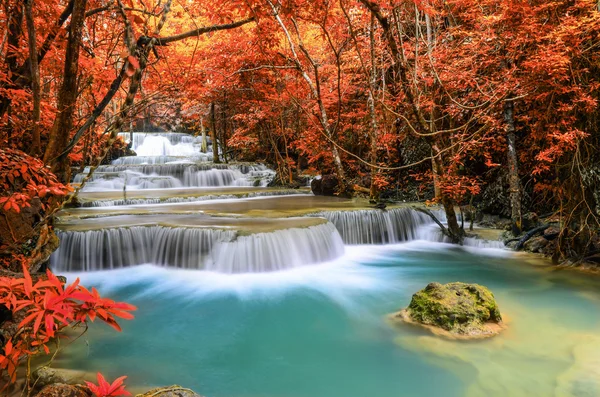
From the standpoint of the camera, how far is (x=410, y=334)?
188 inches

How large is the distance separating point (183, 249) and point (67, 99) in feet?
16.2

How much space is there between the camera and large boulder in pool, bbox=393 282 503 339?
4648mm

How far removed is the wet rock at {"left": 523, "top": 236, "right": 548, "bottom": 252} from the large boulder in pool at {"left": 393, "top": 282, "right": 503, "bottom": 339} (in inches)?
168

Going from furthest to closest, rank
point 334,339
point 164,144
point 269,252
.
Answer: point 164,144, point 269,252, point 334,339

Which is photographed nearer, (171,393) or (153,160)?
(171,393)

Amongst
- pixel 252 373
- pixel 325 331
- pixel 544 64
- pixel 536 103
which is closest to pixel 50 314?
pixel 252 373

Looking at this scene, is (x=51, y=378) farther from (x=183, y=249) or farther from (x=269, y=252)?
(x=269, y=252)

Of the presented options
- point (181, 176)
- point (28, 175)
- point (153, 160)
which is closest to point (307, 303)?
point (28, 175)

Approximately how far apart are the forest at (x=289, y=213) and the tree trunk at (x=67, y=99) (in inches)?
0.7

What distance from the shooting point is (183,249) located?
301 inches

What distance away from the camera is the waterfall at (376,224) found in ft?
32.8

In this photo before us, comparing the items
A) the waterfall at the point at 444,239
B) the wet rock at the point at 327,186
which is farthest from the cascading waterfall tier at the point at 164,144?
the waterfall at the point at 444,239

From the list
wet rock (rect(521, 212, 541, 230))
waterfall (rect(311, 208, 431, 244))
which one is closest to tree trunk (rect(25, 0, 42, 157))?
waterfall (rect(311, 208, 431, 244))

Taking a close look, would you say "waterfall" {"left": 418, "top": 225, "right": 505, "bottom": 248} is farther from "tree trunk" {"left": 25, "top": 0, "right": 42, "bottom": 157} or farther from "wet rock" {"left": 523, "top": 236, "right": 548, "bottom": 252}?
"tree trunk" {"left": 25, "top": 0, "right": 42, "bottom": 157}
